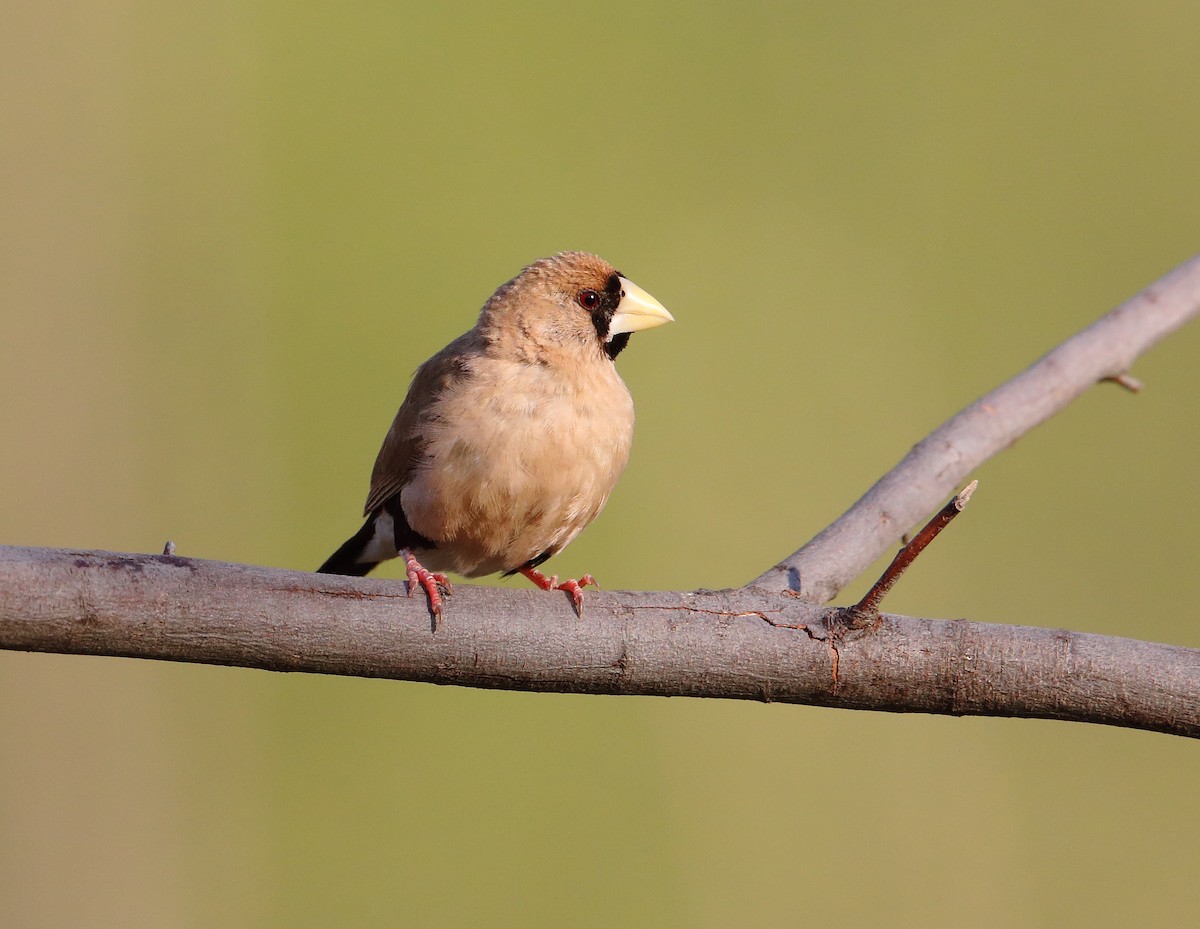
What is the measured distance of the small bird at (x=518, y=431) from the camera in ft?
7.78

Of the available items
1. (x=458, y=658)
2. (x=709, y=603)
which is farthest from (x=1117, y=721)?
(x=458, y=658)

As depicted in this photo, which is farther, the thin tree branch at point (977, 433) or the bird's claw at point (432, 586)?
the thin tree branch at point (977, 433)

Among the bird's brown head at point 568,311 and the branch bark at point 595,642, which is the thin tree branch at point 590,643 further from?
the bird's brown head at point 568,311

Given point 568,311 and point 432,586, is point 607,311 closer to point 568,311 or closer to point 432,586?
point 568,311

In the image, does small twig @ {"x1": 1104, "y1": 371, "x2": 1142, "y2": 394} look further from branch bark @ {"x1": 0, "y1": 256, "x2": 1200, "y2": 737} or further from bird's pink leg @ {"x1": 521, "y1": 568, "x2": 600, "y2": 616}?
bird's pink leg @ {"x1": 521, "y1": 568, "x2": 600, "y2": 616}

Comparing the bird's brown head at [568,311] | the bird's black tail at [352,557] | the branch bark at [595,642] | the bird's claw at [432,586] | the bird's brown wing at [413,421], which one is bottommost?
the branch bark at [595,642]

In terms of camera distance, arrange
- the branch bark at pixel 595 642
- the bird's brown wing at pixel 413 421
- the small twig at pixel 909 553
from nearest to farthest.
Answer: the small twig at pixel 909 553 → the branch bark at pixel 595 642 → the bird's brown wing at pixel 413 421

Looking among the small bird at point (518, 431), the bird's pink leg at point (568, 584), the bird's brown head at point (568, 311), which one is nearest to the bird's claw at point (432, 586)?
the bird's pink leg at point (568, 584)

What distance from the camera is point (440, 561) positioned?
8.63 feet

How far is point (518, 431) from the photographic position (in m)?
2.38

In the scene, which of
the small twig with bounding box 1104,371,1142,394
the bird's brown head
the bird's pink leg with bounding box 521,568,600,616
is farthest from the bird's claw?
the small twig with bounding box 1104,371,1142,394

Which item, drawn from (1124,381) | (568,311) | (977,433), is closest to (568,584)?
(568,311)

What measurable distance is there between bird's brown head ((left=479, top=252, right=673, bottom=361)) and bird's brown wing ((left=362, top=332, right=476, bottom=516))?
0.33 feet

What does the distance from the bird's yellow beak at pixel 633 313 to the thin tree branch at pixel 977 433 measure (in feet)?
2.28
